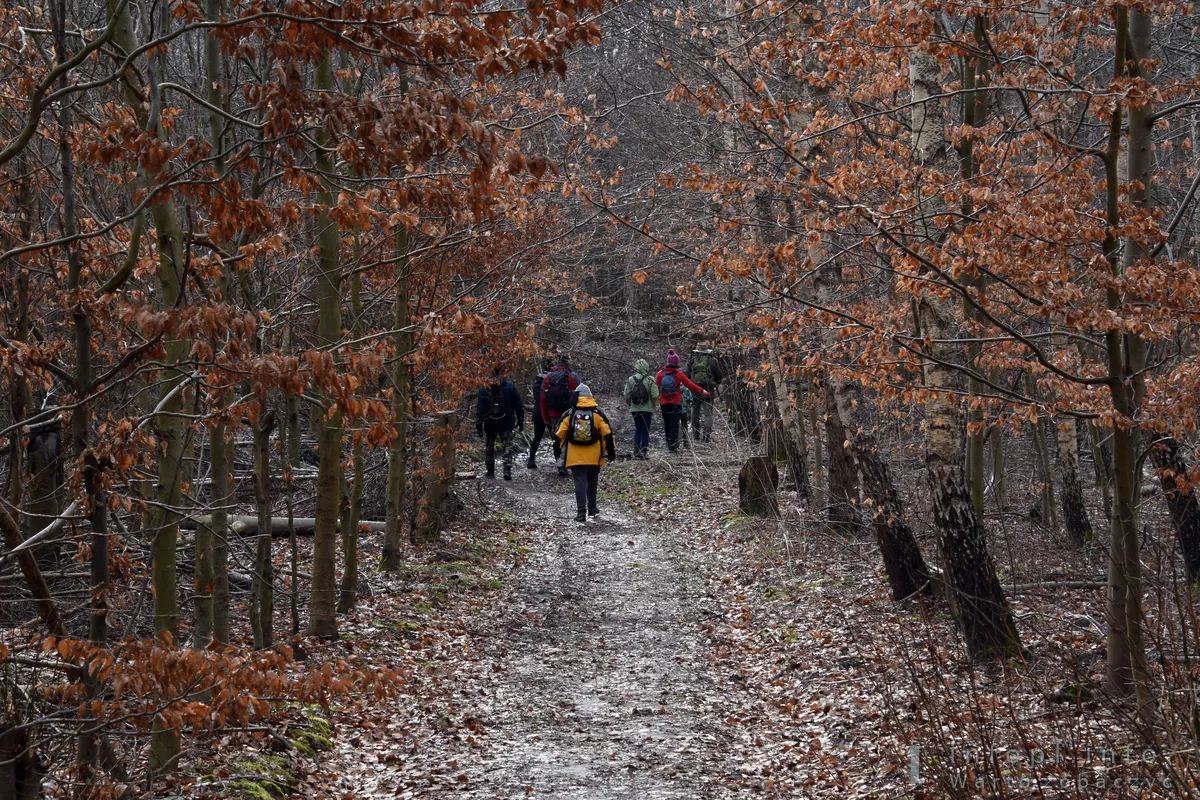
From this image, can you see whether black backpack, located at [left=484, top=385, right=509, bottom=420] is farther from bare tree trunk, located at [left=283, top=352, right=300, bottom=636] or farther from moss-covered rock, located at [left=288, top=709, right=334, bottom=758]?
moss-covered rock, located at [left=288, top=709, right=334, bottom=758]

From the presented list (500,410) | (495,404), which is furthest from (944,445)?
(495,404)

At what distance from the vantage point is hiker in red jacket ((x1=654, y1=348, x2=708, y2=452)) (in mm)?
23328

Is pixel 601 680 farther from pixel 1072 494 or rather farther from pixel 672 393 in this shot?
pixel 672 393

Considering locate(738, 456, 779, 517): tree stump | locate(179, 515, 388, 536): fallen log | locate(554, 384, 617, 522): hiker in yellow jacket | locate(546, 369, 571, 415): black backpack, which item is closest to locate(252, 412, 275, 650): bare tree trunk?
locate(179, 515, 388, 536): fallen log

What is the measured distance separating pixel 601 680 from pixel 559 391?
1233 cm

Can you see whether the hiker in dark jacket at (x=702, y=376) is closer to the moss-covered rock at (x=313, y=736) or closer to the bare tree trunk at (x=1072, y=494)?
the bare tree trunk at (x=1072, y=494)

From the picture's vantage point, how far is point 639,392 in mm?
23047

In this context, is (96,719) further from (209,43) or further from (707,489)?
(707,489)

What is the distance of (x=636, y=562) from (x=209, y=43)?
9436 millimetres

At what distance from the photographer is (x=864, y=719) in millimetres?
7699

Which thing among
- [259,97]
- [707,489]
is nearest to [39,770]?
[259,97]

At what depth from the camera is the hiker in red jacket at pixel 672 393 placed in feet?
76.5

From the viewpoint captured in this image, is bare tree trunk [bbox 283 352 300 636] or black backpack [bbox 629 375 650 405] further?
black backpack [bbox 629 375 650 405]

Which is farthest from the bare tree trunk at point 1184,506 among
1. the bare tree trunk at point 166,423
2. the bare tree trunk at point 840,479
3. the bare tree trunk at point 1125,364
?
the bare tree trunk at point 166,423
